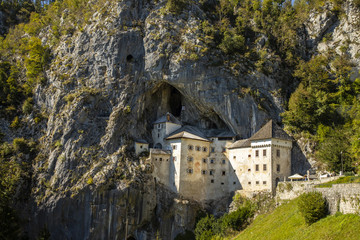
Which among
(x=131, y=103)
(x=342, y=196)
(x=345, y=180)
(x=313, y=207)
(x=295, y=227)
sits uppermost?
(x=131, y=103)

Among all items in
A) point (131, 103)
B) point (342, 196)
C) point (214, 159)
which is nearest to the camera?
point (342, 196)

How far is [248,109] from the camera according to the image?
74.5m

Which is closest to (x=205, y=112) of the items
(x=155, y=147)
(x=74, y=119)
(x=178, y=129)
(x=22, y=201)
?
(x=178, y=129)

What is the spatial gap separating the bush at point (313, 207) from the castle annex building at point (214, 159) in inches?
724

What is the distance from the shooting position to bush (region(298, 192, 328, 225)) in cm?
4647

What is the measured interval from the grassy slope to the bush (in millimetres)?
808

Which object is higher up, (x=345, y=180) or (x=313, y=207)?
(x=345, y=180)

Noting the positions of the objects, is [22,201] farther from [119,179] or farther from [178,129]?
[178,129]

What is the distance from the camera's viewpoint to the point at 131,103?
7719cm

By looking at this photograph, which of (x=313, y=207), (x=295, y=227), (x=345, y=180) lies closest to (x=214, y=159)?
(x=345, y=180)

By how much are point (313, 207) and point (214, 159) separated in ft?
95.7

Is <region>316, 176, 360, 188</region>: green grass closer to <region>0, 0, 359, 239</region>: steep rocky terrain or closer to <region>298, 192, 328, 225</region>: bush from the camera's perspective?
<region>298, 192, 328, 225</region>: bush

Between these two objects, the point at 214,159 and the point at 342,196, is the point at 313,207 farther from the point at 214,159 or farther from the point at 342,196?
the point at 214,159

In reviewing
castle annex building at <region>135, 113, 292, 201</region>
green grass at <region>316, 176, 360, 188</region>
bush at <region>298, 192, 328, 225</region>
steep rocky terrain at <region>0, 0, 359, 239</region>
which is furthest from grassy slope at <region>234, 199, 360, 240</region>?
steep rocky terrain at <region>0, 0, 359, 239</region>
